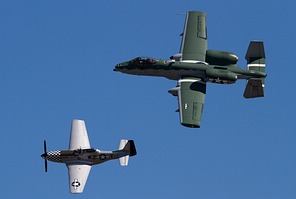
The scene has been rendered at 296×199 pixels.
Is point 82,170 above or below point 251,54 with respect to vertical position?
below

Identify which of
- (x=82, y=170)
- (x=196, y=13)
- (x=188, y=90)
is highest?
(x=196, y=13)

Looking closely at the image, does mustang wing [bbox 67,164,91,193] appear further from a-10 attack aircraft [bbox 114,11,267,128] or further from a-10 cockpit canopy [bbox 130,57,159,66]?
a-10 cockpit canopy [bbox 130,57,159,66]

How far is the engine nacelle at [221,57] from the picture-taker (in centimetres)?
13838

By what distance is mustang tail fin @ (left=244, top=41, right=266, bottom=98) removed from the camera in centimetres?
13750

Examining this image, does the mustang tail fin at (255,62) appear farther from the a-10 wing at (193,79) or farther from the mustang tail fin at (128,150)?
the mustang tail fin at (128,150)

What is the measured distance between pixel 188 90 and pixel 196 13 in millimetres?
10261

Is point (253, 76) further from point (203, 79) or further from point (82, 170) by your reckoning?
point (82, 170)

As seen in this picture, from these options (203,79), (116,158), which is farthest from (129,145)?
(203,79)

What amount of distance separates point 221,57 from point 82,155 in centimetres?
1932

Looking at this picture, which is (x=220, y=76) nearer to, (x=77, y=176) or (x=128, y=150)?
(x=128, y=150)

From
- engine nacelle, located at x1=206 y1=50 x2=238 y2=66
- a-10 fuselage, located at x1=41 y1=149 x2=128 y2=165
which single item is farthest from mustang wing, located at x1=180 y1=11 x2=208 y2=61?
a-10 fuselage, located at x1=41 y1=149 x2=128 y2=165

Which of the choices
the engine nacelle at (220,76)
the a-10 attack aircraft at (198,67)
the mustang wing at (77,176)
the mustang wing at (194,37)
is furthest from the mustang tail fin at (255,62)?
the mustang wing at (77,176)

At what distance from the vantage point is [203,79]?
13762 centimetres

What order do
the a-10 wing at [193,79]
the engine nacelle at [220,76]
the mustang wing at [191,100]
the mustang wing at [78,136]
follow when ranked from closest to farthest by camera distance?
the mustang wing at [191,100], the a-10 wing at [193,79], the engine nacelle at [220,76], the mustang wing at [78,136]
